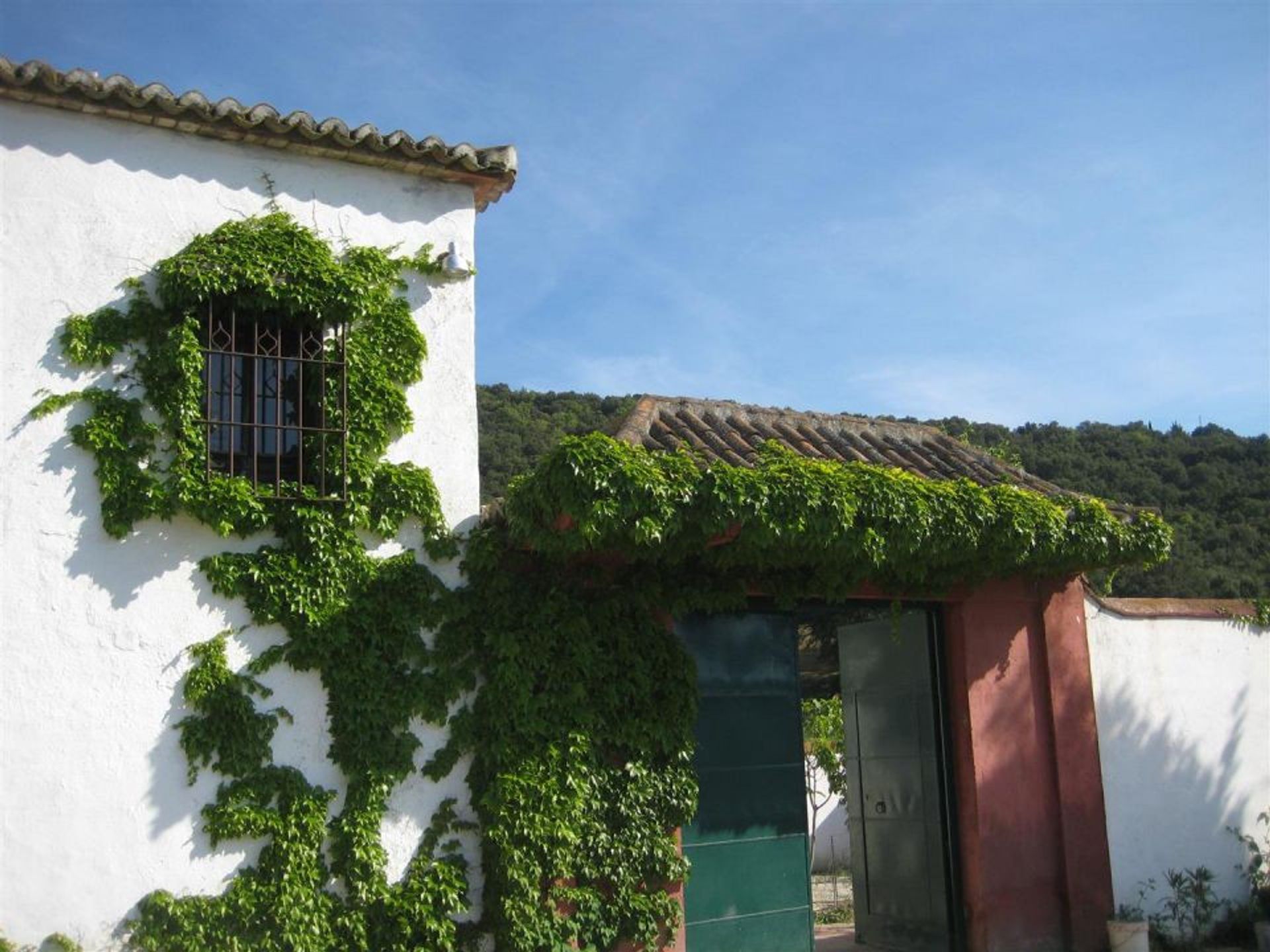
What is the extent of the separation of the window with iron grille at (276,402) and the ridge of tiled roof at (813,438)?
201 cm

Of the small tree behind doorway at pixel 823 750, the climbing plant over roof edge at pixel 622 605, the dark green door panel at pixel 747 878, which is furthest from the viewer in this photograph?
the small tree behind doorway at pixel 823 750

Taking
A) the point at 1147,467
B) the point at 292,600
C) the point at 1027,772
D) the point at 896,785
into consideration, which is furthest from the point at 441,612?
the point at 1147,467

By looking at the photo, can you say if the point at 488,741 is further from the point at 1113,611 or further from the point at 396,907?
the point at 1113,611

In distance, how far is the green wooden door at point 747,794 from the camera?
8633mm

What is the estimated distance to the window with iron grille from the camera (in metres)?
Result: 7.71

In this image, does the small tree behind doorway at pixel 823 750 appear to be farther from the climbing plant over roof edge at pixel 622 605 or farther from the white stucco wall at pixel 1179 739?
the climbing plant over roof edge at pixel 622 605

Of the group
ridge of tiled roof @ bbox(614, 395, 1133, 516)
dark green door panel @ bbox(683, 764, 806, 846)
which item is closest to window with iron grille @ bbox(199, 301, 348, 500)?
ridge of tiled roof @ bbox(614, 395, 1133, 516)

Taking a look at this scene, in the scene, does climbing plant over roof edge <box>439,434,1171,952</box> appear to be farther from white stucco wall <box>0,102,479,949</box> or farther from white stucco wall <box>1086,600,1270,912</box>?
white stucco wall <box>1086,600,1270,912</box>

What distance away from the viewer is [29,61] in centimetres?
734

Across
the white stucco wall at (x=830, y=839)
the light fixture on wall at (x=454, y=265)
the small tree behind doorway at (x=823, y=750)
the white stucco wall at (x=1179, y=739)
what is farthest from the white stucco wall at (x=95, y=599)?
the white stucco wall at (x=830, y=839)

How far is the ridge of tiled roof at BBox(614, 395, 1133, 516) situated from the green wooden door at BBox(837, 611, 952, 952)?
1.34 metres

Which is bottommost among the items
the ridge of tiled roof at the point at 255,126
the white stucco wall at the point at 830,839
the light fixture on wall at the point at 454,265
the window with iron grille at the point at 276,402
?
the white stucco wall at the point at 830,839

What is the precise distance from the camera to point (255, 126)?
25.9ft

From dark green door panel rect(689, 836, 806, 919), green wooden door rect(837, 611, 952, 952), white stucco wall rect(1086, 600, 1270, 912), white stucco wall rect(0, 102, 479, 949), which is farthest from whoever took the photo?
white stucco wall rect(1086, 600, 1270, 912)
